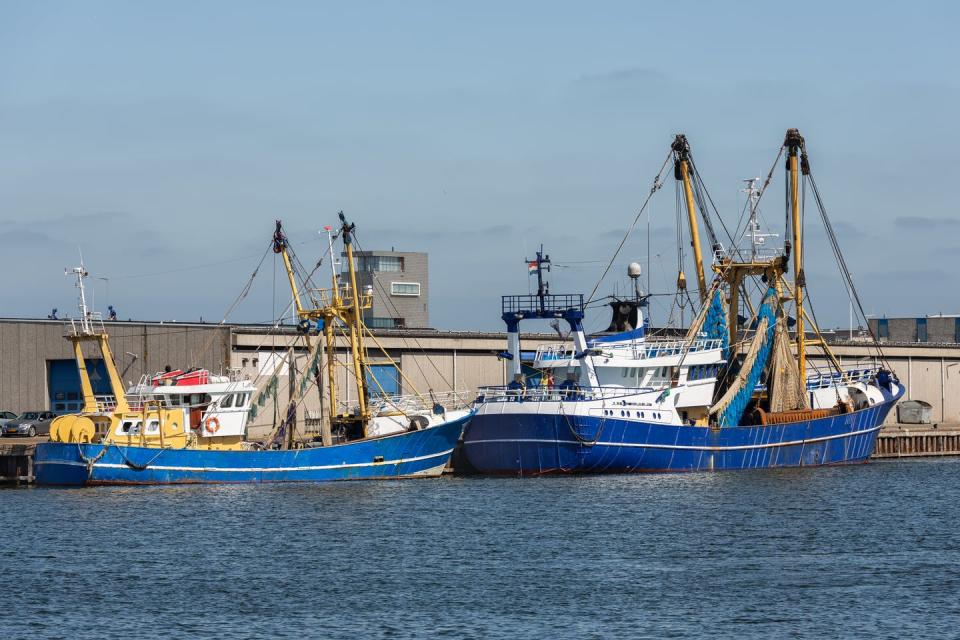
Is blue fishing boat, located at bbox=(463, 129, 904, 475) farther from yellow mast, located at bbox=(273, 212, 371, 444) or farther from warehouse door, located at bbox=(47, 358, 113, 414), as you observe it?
warehouse door, located at bbox=(47, 358, 113, 414)

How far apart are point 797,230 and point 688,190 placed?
547 centimetres

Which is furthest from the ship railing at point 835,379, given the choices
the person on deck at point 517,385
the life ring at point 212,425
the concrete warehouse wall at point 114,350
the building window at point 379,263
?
the building window at point 379,263

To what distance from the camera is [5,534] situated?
44375mm

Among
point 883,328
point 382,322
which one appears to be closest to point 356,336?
point 382,322

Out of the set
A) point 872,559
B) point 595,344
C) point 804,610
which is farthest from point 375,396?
point 804,610

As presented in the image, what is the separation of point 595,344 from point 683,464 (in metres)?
6.55

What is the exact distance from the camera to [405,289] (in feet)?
327

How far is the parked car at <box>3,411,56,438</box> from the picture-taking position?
67.8 metres

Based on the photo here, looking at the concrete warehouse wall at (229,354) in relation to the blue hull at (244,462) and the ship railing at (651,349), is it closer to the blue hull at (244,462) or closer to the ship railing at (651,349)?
the blue hull at (244,462)

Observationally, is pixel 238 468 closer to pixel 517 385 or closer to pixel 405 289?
pixel 517 385

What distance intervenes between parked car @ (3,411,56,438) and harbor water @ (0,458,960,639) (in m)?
11.4

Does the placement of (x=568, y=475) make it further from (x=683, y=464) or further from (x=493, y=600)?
(x=493, y=600)

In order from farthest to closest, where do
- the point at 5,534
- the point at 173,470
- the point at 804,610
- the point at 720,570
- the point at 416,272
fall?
the point at 416,272 → the point at 173,470 → the point at 5,534 → the point at 720,570 → the point at 804,610

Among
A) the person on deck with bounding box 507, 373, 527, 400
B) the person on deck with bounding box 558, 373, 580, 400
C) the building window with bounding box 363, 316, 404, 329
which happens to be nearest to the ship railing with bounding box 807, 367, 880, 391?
the person on deck with bounding box 558, 373, 580, 400
